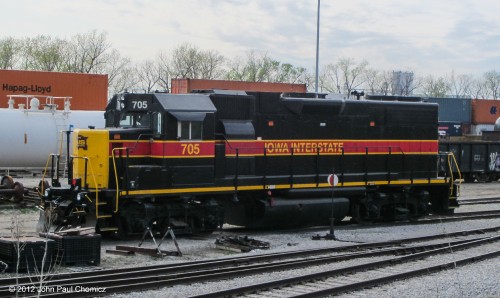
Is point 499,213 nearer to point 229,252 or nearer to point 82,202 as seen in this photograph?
point 229,252

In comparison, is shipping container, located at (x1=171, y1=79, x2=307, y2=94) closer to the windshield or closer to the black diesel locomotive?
the black diesel locomotive

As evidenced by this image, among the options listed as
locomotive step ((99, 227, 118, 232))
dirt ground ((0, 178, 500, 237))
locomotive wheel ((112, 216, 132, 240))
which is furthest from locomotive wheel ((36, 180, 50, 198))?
locomotive wheel ((112, 216, 132, 240))

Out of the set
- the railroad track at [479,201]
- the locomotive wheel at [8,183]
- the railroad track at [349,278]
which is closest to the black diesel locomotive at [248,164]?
the railroad track at [349,278]

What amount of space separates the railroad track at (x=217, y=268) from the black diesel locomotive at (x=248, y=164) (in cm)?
342

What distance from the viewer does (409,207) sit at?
949 inches

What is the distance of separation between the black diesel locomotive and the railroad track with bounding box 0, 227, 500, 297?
342cm

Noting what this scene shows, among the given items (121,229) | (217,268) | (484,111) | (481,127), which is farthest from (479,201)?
(484,111)

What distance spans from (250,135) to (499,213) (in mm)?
11788

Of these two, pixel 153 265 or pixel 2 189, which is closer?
pixel 153 265

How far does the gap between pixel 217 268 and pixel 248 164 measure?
6068 millimetres

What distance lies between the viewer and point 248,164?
20.2m

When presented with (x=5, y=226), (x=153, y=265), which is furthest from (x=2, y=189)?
(x=153, y=265)

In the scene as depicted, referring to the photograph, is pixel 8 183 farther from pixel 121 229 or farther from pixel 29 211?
pixel 121 229

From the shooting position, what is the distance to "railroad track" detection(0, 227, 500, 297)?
12109mm
